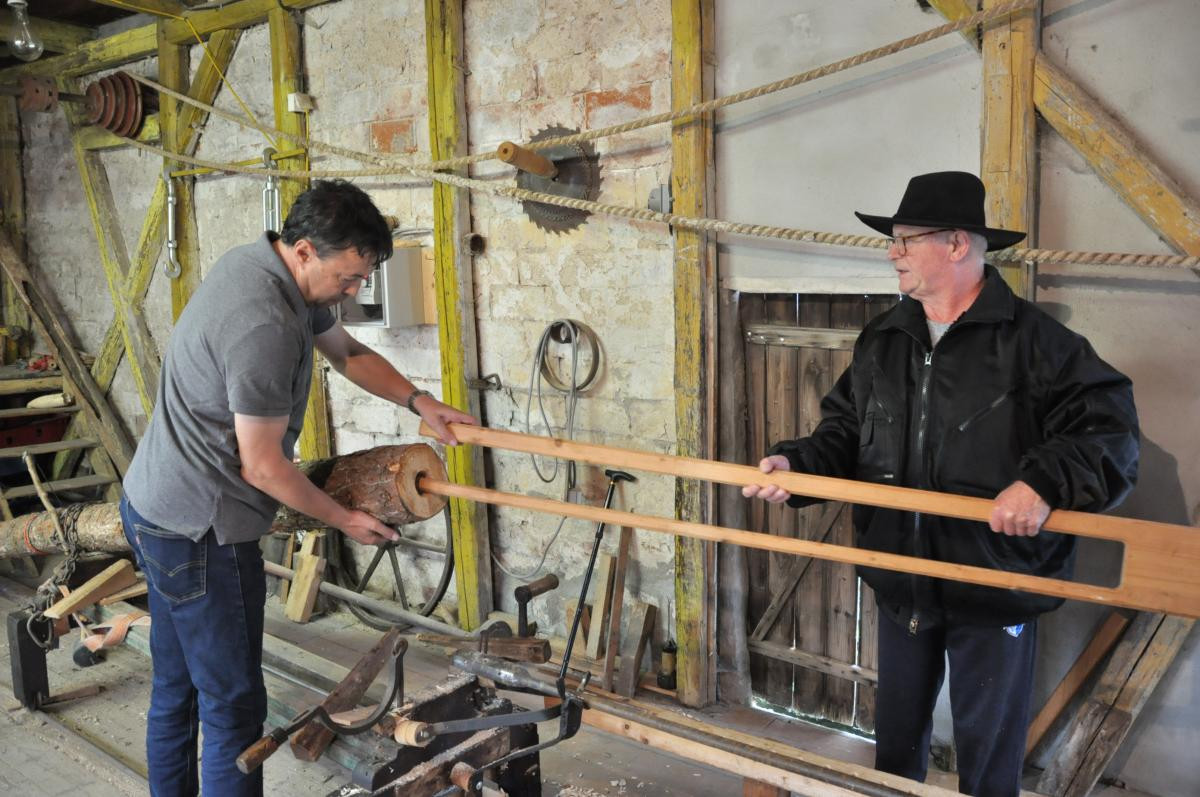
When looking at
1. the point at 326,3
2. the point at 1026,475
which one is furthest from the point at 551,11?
the point at 1026,475

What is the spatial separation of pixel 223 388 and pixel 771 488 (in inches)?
51.9

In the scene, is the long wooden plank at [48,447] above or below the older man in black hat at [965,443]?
below

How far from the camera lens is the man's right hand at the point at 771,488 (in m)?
2.12

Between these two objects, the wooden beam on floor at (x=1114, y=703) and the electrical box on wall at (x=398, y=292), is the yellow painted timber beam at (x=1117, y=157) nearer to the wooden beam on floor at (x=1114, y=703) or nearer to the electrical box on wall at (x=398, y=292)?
the wooden beam on floor at (x=1114, y=703)

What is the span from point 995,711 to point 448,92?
9.92 feet

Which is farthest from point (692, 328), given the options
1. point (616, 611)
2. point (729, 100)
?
point (616, 611)

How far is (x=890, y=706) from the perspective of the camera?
2.35 meters

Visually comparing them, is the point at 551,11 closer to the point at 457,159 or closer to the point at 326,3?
the point at 457,159

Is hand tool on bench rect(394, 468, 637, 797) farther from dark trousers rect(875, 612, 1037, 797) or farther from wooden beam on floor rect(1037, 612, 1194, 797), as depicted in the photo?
wooden beam on floor rect(1037, 612, 1194, 797)

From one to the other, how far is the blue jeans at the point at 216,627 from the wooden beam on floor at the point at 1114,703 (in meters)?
2.16

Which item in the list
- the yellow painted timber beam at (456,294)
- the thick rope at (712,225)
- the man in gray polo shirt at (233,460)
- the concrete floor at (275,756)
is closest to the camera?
the man in gray polo shirt at (233,460)

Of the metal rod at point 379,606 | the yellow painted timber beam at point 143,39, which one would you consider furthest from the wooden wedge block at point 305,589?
the yellow painted timber beam at point 143,39

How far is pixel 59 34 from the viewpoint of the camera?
580 centimetres

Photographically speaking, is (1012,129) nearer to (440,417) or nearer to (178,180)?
(440,417)
